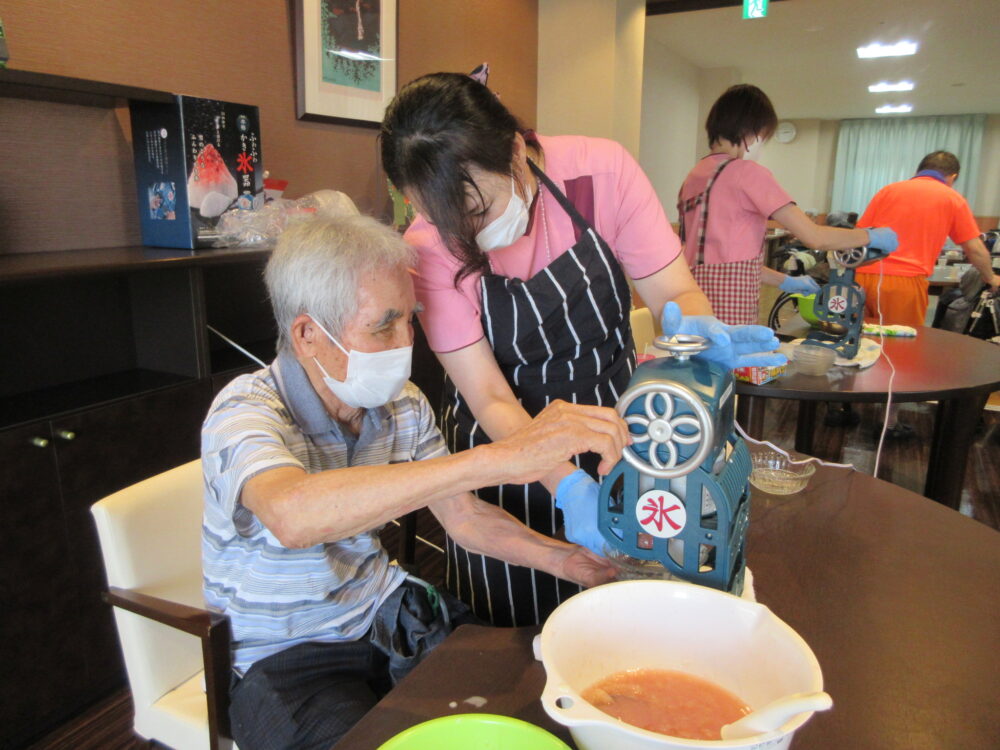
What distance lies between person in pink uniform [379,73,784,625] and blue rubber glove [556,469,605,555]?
30 cm

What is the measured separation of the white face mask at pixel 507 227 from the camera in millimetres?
1316

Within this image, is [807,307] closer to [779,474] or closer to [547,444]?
[779,474]

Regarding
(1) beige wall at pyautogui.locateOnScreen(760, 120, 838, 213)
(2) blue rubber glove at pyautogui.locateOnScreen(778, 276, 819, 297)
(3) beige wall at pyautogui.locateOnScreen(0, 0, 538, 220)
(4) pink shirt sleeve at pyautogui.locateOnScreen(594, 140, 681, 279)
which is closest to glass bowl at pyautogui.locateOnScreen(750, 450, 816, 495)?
(4) pink shirt sleeve at pyautogui.locateOnScreen(594, 140, 681, 279)

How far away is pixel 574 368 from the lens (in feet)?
5.00

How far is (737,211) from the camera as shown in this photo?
281 cm

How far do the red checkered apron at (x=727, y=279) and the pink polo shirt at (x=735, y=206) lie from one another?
0.02 m

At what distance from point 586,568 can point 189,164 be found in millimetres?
1621

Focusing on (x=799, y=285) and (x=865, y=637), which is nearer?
(x=865, y=637)

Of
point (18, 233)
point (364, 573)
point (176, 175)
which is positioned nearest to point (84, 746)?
point (364, 573)

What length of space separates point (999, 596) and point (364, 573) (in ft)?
3.28

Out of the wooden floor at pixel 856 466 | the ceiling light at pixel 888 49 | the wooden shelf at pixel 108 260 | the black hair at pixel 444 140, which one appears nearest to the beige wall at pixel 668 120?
the ceiling light at pixel 888 49

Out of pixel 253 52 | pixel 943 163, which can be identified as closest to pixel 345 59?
pixel 253 52

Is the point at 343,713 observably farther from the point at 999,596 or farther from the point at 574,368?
the point at 999,596

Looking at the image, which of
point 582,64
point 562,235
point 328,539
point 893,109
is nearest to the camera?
point 328,539
